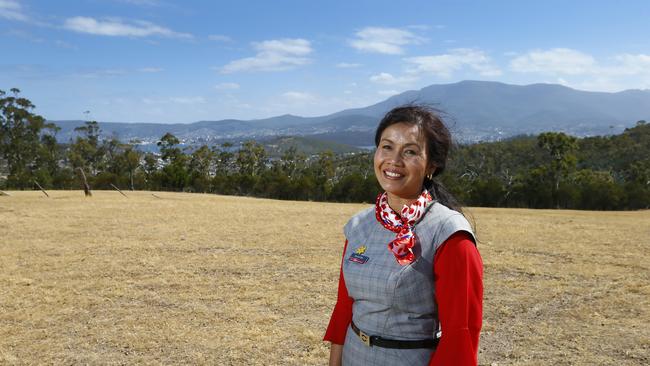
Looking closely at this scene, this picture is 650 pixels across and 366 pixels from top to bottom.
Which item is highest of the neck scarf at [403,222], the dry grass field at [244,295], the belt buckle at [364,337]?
the neck scarf at [403,222]

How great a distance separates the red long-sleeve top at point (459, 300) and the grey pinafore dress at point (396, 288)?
2.5 inches

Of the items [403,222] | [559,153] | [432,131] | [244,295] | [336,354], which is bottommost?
[244,295]

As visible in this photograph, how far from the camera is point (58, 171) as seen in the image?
5338cm

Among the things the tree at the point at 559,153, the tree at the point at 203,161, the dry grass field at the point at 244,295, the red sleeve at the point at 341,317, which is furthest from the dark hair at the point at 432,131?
the tree at the point at 203,161

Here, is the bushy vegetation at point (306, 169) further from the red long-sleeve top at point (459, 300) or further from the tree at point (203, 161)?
the red long-sleeve top at point (459, 300)

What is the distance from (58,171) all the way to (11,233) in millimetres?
45443

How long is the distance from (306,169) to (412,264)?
5434 cm

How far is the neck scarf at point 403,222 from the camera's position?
75.6 inches

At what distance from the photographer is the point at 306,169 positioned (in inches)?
2211

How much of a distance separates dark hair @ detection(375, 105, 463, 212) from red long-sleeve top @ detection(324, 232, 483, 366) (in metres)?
0.35

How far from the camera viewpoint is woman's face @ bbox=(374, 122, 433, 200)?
2.05m

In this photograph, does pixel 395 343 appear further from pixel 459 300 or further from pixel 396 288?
pixel 459 300

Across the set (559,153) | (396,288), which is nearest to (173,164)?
(559,153)

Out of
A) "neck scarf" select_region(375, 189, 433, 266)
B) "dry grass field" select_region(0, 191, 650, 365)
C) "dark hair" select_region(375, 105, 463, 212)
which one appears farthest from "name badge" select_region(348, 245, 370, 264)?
"dry grass field" select_region(0, 191, 650, 365)
